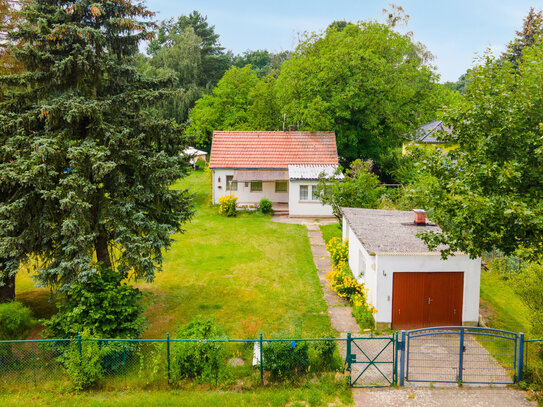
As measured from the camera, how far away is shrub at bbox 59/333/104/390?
445 inches

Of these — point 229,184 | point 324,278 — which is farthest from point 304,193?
point 324,278

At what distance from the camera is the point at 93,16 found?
537 inches

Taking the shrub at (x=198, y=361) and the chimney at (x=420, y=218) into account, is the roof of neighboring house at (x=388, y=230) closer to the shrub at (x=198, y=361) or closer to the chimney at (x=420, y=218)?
the chimney at (x=420, y=218)

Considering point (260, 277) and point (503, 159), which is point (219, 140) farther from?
point (503, 159)

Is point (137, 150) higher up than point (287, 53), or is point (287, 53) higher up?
point (287, 53)

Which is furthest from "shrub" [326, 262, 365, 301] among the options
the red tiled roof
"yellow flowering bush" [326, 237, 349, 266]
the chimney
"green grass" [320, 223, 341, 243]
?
the red tiled roof

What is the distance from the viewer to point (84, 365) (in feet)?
37.3

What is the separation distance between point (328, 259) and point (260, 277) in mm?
4351

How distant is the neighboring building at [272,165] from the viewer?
101 feet

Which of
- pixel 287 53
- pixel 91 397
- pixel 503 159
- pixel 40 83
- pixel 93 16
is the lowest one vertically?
pixel 91 397

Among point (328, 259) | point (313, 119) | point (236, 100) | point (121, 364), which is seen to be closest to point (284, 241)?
point (328, 259)

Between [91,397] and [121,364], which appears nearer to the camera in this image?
[91,397]

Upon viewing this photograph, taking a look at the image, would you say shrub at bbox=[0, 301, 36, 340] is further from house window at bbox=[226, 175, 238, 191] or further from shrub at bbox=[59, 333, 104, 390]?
house window at bbox=[226, 175, 238, 191]

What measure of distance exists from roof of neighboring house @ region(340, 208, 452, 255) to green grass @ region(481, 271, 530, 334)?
3282mm
